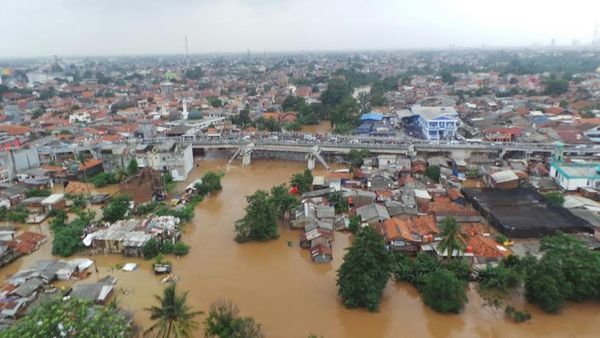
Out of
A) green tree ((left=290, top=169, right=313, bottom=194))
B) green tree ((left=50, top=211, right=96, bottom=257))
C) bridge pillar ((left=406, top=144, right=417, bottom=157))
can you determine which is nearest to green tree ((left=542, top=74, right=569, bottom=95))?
bridge pillar ((left=406, top=144, right=417, bottom=157))

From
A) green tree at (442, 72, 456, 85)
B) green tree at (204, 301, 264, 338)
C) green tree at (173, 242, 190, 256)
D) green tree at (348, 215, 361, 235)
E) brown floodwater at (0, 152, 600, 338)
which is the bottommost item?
brown floodwater at (0, 152, 600, 338)

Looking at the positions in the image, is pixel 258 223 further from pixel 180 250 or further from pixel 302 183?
pixel 302 183

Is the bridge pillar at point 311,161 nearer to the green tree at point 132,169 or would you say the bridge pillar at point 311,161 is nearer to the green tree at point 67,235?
the green tree at point 132,169

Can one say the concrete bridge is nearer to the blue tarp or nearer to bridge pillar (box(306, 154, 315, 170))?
bridge pillar (box(306, 154, 315, 170))

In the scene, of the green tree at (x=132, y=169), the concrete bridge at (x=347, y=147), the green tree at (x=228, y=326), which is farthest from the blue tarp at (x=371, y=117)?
the green tree at (x=228, y=326)

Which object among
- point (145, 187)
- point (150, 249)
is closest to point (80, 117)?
point (145, 187)
